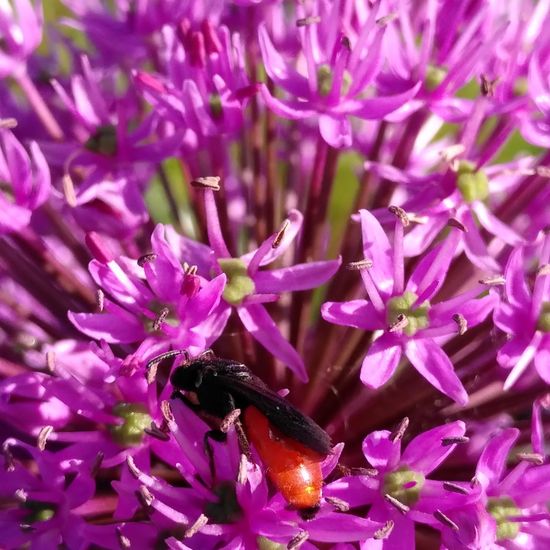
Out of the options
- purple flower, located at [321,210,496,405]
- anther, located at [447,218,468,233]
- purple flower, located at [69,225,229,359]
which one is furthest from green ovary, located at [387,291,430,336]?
purple flower, located at [69,225,229,359]

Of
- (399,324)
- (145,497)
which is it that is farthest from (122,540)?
(399,324)

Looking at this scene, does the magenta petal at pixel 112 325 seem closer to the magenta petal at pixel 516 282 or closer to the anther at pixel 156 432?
the anther at pixel 156 432

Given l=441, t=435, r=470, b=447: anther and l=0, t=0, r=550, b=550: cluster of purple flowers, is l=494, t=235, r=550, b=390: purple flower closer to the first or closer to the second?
l=0, t=0, r=550, b=550: cluster of purple flowers

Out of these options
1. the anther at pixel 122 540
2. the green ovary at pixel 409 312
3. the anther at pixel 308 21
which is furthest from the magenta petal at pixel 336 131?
the anther at pixel 122 540

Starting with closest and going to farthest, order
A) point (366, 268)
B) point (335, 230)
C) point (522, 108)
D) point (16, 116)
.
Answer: point (366, 268) < point (522, 108) < point (16, 116) < point (335, 230)

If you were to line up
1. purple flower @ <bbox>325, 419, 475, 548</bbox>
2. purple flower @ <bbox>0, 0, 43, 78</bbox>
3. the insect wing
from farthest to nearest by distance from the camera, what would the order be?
purple flower @ <bbox>0, 0, 43, 78</bbox> → purple flower @ <bbox>325, 419, 475, 548</bbox> → the insect wing

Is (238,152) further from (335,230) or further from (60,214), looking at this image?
(335,230)

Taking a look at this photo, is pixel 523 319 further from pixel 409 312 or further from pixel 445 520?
pixel 445 520

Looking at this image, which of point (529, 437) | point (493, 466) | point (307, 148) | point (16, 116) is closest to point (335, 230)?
point (307, 148)

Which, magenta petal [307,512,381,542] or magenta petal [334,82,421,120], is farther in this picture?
magenta petal [334,82,421,120]
